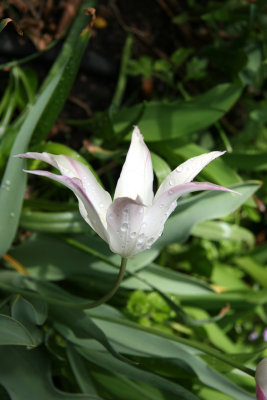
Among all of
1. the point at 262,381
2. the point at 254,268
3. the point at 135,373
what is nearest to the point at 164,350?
the point at 135,373

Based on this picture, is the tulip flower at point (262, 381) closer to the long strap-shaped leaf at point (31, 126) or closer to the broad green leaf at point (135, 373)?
the broad green leaf at point (135, 373)

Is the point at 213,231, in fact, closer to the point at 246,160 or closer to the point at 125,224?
the point at 246,160

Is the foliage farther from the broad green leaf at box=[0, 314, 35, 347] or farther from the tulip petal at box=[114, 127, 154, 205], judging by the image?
the tulip petal at box=[114, 127, 154, 205]

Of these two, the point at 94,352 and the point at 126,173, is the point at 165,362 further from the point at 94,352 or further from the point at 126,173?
the point at 126,173

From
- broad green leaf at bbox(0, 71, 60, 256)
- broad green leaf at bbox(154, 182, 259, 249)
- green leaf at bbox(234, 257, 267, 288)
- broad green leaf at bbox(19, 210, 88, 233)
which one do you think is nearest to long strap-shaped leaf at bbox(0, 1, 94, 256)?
broad green leaf at bbox(0, 71, 60, 256)

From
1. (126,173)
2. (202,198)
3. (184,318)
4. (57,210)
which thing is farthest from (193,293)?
(126,173)

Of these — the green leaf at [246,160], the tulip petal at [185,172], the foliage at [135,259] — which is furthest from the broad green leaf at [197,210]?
the tulip petal at [185,172]

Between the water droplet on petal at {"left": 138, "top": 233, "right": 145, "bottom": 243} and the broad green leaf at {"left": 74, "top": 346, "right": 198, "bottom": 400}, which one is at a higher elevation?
the water droplet on petal at {"left": 138, "top": 233, "right": 145, "bottom": 243}
